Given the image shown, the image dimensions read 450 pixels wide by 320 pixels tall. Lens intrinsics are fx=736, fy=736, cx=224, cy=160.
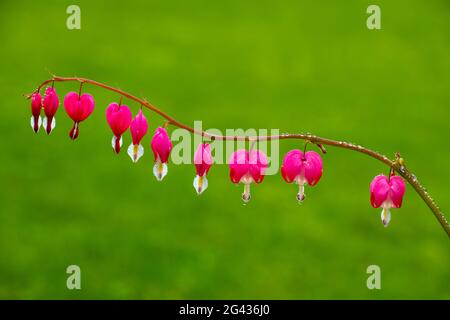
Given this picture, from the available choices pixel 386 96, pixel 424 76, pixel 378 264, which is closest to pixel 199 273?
pixel 378 264

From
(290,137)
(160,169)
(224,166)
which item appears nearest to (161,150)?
(160,169)

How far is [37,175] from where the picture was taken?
18.5ft

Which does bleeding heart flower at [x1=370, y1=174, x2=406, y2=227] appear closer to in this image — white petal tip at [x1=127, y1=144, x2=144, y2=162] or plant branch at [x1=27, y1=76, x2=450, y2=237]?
plant branch at [x1=27, y1=76, x2=450, y2=237]

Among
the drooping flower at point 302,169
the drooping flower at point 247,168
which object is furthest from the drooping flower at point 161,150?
the drooping flower at point 302,169

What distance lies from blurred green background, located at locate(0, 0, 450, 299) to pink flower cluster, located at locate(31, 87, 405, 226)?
2.63m

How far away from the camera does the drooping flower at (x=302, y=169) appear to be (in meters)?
1.85

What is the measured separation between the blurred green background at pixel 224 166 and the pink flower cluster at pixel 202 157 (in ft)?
8.62

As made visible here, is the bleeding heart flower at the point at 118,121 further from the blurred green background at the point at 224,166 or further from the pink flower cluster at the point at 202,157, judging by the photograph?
the blurred green background at the point at 224,166

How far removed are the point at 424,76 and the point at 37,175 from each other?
178 inches

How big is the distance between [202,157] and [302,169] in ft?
0.84

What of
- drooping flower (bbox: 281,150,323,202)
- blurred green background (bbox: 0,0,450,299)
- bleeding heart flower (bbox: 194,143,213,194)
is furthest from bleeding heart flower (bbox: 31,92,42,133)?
blurred green background (bbox: 0,0,450,299)

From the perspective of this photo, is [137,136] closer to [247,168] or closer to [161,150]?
[161,150]

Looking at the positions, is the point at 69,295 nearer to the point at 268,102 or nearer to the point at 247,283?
the point at 247,283

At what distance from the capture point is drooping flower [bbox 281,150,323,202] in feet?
6.07
